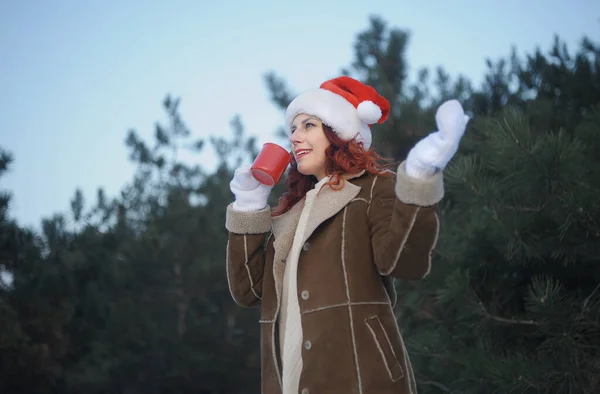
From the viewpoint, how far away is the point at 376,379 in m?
2.05

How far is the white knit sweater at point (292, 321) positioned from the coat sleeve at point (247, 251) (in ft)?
0.44

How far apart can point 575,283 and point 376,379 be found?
2778mm

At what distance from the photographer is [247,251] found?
7.84ft

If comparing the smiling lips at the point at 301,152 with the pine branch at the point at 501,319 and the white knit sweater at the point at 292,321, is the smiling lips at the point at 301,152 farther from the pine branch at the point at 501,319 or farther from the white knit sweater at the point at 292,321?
the pine branch at the point at 501,319

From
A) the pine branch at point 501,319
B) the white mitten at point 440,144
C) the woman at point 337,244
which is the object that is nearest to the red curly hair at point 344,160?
the woman at point 337,244

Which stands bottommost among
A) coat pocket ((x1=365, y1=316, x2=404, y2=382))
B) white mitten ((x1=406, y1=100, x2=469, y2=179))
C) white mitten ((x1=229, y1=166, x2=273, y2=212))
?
coat pocket ((x1=365, y1=316, x2=404, y2=382))

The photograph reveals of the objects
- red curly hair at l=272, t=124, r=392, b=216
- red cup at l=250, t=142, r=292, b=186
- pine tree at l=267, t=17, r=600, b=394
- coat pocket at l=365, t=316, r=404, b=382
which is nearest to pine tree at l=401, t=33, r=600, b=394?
pine tree at l=267, t=17, r=600, b=394

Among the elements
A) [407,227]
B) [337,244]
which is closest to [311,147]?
[337,244]

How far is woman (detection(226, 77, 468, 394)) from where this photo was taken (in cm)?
201

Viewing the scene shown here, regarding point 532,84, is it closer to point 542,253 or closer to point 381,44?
point 381,44

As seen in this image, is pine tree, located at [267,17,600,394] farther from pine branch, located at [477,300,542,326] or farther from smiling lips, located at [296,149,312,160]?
smiling lips, located at [296,149,312,160]

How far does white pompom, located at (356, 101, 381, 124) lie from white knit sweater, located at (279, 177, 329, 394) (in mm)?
277

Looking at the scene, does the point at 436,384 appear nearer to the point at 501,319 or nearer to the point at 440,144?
the point at 501,319

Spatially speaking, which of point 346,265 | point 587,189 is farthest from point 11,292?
point 346,265
